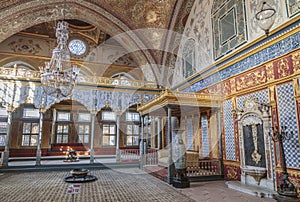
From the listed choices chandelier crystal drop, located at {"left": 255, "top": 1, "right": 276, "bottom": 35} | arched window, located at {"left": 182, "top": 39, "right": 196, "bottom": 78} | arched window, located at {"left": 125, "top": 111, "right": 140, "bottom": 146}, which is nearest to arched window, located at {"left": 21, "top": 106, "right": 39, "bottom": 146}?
arched window, located at {"left": 125, "top": 111, "right": 140, "bottom": 146}

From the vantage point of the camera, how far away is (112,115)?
594 inches

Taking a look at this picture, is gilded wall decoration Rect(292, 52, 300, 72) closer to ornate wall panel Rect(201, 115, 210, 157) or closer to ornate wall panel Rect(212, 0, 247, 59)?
ornate wall panel Rect(212, 0, 247, 59)

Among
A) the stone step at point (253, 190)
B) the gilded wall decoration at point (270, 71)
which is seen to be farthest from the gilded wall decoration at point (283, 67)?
the stone step at point (253, 190)

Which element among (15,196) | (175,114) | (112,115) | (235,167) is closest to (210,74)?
(175,114)

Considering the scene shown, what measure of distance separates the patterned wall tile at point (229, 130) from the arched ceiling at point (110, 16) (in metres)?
5.81

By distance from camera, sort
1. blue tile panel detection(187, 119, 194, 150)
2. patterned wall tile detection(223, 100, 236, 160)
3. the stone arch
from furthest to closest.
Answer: the stone arch
blue tile panel detection(187, 119, 194, 150)
patterned wall tile detection(223, 100, 236, 160)

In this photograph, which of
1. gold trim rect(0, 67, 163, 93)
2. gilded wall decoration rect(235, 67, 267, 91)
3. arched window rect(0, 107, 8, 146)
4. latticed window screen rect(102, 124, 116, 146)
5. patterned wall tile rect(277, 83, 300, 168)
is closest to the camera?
patterned wall tile rect(277, 83, 300, 168)

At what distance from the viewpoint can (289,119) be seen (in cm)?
448

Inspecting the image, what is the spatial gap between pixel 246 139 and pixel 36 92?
9069mm

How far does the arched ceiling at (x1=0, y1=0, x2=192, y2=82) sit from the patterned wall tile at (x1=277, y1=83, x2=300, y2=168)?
270 inches

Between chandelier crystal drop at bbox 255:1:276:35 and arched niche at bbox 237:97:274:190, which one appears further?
arched niche at bbox 237:97:274:190

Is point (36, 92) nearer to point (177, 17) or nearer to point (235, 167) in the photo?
point (177, 17)

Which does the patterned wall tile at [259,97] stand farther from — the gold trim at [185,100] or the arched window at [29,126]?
the arched window at [29,126]

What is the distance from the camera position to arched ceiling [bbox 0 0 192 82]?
938cm
